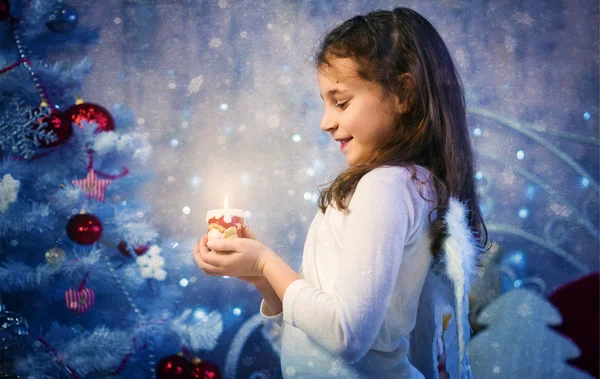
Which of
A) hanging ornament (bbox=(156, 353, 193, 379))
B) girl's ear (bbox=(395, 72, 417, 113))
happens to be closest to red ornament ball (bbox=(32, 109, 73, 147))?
hanging ornament (bbox=(156, 353, 193, 379))

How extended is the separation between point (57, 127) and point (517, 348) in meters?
1.76

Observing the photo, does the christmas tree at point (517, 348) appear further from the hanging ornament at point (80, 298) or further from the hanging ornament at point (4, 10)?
the hanging ornament at point (4, 10)

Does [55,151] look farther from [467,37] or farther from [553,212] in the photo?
[553,212]

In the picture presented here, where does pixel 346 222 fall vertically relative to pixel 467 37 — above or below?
above

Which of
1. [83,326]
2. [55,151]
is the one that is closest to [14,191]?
[55,151]

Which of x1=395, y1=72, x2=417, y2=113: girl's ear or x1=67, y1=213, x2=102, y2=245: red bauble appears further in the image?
x1=67, y1=213, x2=102, y2=245: red bauble

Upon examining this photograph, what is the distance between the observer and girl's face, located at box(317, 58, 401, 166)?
0.97 m

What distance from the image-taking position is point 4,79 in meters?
1.85

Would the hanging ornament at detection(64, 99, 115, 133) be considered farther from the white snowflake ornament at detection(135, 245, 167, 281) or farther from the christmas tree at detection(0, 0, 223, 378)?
Answer: the white snowflake ornament at detection(135, 245, 167, 281)

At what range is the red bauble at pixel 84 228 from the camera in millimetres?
1823

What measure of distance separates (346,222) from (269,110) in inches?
48.5

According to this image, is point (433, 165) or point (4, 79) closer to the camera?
point (433, 165)

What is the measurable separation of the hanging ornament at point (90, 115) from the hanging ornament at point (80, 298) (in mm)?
523

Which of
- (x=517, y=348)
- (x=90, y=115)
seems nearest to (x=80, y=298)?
(x=90, y=115)
